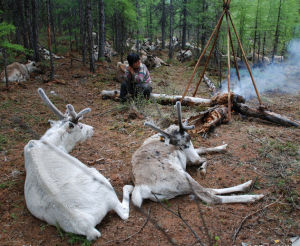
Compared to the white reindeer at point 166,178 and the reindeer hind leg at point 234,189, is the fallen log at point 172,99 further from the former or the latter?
the reindeer hind leg at point 234,189

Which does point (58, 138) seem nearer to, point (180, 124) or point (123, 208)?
point (123, 208)

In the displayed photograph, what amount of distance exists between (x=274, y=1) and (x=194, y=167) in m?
14.3

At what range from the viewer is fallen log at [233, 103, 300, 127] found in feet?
18.9

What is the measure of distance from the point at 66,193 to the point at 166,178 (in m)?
1.28

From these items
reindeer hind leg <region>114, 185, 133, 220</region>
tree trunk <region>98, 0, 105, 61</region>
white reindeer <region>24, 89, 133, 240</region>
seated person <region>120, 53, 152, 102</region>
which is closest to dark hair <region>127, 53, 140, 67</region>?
seated person <region>120, 53, 152, 102</region>

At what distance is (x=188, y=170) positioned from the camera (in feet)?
13.3

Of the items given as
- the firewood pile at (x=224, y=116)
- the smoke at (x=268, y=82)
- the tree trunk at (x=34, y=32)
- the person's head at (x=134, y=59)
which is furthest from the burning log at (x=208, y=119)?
the tree trunk at (x=34, y=32)

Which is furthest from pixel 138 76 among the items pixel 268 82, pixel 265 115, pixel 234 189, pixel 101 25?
pixel 101 25

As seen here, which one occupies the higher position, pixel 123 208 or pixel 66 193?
pixel 66 193

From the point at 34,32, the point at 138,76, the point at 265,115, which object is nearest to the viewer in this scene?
the point at 265,115

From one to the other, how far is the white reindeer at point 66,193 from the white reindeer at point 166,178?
10.3 inches

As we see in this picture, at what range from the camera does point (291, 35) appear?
1599 cm

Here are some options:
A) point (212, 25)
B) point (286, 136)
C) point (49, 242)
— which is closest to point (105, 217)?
point (49, 242)

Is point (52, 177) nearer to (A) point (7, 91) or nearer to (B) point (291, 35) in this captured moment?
(A) point (7, 91)
